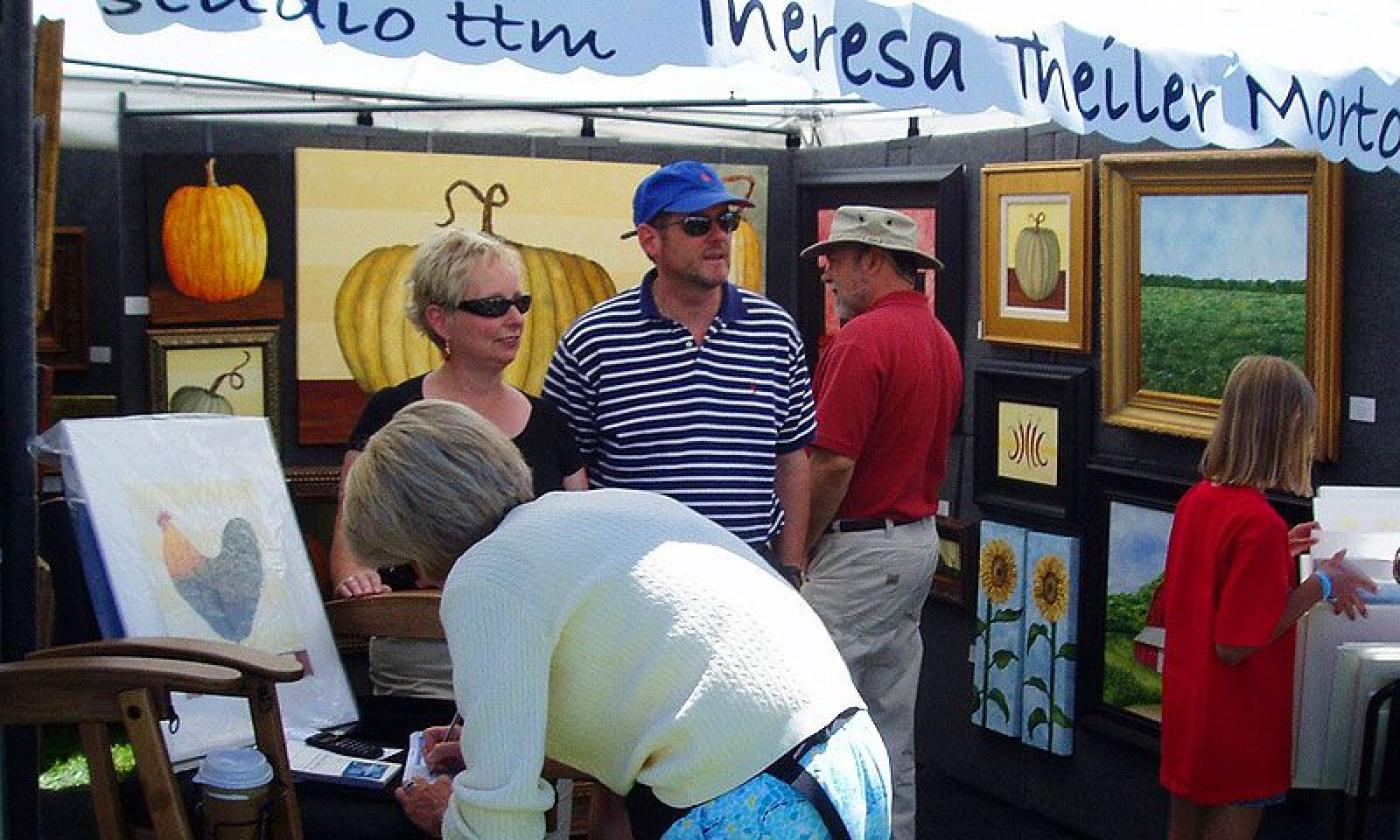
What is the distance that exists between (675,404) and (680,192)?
1.38 feet

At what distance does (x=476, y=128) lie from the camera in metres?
5.80

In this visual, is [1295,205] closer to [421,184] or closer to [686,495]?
[686,495]

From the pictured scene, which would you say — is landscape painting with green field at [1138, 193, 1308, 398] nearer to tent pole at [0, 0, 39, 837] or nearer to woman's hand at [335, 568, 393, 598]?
woman's hand at [335, 568, 393, 598]

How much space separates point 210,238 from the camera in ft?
18.0

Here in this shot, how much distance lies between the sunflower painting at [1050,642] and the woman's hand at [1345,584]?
138 cm

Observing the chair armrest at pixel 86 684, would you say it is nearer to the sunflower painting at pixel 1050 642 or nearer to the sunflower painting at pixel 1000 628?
the sunflower painting at pixel 1050 642

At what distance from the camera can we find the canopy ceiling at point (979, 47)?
2.27 meters

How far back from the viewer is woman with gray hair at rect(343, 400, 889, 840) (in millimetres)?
1906

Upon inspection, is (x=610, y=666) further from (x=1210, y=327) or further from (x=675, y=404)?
(x=1210, y=327)

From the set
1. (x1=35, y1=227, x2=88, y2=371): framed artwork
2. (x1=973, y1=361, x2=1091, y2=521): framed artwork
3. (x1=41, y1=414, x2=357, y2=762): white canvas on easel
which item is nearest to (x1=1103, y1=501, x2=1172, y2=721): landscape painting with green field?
(x1=973, y1=361, x2=1091, y2=521): framed artwork

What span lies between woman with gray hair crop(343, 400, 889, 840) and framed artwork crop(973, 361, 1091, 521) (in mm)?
2887

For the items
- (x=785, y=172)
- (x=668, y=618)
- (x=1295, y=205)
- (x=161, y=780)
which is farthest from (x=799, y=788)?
(x=785, y=172)

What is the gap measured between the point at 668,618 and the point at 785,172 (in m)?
4.44

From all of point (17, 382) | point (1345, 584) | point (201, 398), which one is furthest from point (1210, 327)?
point (201, 398)
